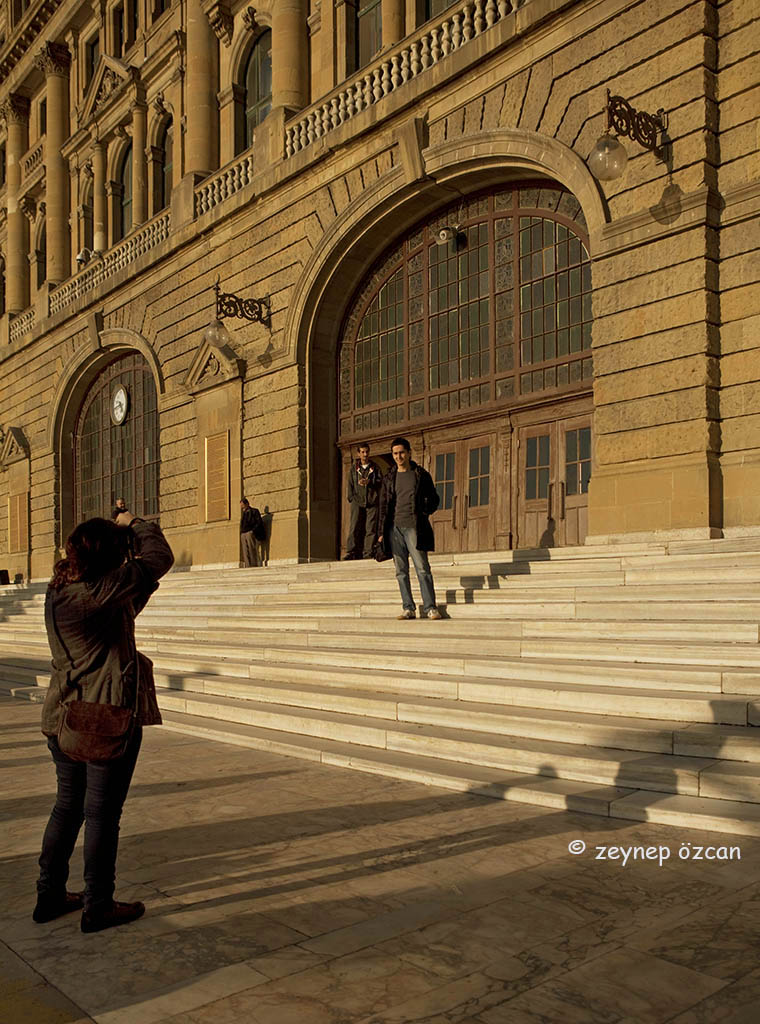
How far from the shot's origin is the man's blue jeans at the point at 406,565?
923 cm

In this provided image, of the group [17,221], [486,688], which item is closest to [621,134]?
[486,688]

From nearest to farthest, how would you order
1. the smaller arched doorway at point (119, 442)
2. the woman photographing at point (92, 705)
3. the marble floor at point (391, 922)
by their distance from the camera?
the marble floor at point (391, 922) → the woman photographing at point (92, 705) → the smaller arched doorway at point (119, 442)

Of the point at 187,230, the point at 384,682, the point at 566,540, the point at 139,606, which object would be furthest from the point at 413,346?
the point at 139,606

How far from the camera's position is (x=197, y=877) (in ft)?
13.5

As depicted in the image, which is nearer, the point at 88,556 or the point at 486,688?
the point at 88,556

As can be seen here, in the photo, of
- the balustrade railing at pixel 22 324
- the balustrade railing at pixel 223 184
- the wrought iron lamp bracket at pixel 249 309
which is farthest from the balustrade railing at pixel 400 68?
the balustrade railing at pixel 22 324

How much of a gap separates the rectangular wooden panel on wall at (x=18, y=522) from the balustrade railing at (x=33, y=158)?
11241mm

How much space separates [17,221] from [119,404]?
11154 mm

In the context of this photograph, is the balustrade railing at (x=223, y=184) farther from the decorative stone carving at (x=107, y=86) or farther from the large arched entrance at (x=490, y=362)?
the decorative stone carving at (x=107, y=86)

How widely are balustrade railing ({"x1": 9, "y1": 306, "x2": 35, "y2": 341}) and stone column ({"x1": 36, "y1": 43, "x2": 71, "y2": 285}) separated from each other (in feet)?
5.56

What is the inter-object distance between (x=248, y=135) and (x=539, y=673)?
17.9 metres

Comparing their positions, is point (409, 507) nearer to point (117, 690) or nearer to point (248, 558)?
point (117, 690)

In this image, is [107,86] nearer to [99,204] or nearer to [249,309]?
[99,204]

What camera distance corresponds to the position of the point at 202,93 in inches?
850
